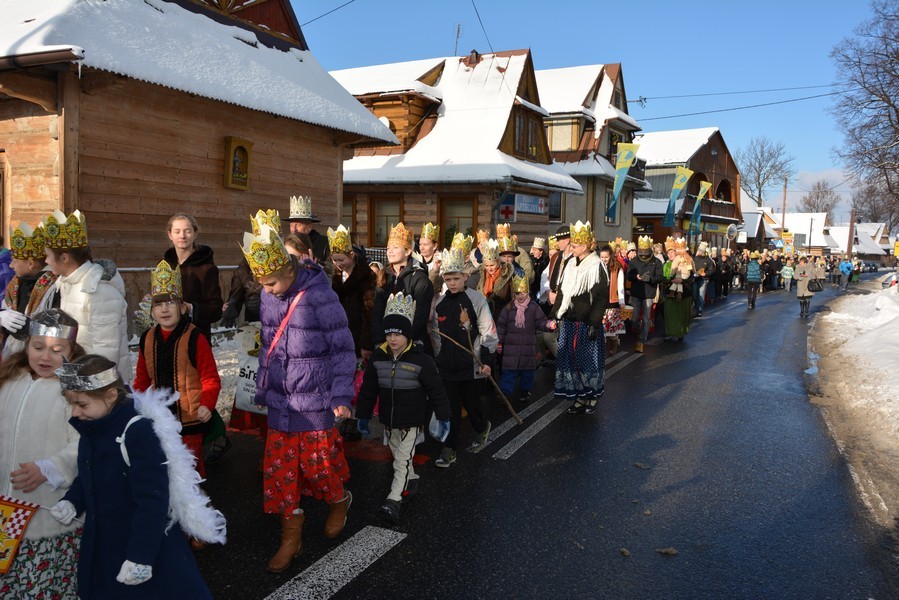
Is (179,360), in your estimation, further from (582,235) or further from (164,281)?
(582,235)

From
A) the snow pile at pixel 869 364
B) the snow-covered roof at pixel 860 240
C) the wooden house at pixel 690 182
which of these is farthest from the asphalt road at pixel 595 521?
the snow-covered roof at pixel 860 240

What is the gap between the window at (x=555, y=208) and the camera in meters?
28.7

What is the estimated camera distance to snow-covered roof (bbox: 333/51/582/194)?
66.5ft

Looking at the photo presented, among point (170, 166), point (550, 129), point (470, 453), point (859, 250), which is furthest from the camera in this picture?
point (859, 250)

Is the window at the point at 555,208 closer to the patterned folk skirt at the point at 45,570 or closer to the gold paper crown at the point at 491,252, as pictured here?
the gold paper crown at the point at 491,252

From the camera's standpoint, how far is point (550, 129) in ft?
102

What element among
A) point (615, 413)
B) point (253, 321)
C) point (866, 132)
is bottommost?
point (615, 413)

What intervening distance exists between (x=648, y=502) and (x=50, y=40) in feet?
28.5

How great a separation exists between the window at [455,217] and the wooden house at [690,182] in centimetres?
2291

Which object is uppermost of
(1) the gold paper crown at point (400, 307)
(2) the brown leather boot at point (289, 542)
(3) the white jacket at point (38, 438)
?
(1) the gold paper crown at point (400, 307)

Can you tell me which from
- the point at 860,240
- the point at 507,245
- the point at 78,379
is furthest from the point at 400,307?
the point at 860,240

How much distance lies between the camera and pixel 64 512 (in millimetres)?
2598

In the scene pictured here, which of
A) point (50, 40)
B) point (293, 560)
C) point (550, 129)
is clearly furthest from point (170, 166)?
point (550, 129)

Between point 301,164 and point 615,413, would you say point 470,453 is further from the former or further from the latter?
point 301,164
